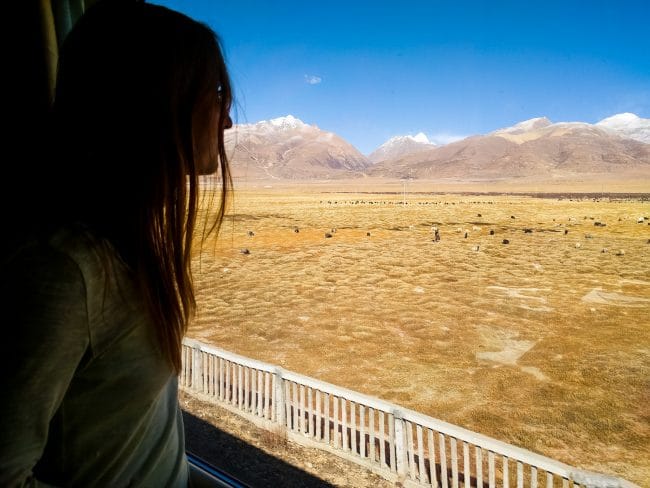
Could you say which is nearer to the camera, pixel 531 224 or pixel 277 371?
pixel 277 371

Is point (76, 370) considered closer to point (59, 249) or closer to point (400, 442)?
point (59, 249)

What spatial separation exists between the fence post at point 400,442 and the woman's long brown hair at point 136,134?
11.7ft

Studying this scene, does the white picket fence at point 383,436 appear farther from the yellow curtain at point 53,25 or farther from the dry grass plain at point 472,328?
the yellow curtain at point 53,25

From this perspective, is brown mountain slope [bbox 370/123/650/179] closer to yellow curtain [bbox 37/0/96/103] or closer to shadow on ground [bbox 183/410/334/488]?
shadow on ground [bbox 183/410/334/488]

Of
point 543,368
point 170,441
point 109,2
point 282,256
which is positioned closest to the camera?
point 109,2

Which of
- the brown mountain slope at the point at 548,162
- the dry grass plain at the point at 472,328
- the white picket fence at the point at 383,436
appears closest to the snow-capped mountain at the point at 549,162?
the brown mountain slope at the point at 548,162

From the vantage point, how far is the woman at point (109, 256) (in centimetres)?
52

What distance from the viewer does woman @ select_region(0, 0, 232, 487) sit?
520 mm

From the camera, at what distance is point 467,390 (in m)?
6.50

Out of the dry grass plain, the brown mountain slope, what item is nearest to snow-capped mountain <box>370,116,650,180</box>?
the brown mountain slope

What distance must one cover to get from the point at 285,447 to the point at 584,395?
15.4 ft

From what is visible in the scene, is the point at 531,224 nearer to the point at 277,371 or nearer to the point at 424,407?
the point at 424,407

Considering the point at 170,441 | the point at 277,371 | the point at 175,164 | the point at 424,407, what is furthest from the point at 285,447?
the point at 175,164

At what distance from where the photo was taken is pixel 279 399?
4699 millimetres
